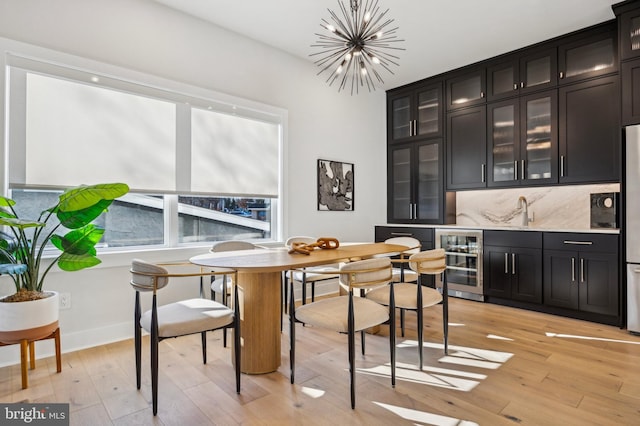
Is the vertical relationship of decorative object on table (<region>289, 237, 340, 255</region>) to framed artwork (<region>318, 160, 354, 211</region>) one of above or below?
below

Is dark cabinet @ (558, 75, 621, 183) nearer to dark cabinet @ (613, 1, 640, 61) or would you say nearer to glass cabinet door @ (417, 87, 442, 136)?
dark cabinet @ (613, 1, 640, 61)

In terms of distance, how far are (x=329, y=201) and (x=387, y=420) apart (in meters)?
3.18

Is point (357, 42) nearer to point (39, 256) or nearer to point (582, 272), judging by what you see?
point (39, 256)

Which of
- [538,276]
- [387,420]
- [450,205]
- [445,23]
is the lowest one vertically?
[387,420]

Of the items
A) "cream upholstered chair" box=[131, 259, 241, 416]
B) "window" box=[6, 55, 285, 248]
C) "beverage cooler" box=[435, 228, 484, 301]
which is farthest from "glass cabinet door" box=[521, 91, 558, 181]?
"cream upholstered chair" box=[131, 259, 241, 416]

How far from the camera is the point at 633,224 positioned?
3195mm

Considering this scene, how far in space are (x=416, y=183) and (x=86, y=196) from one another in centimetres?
425

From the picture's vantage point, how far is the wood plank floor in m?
1.90

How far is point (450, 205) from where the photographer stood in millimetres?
5008

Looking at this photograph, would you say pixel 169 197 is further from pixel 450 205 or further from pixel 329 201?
pixel 450 205

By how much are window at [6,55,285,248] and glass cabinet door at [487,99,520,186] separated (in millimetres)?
2706

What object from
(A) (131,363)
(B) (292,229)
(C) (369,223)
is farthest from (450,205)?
(A) (131,363)

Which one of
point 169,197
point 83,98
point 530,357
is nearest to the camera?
point 530,357

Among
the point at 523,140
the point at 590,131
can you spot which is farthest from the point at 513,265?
the point at 590,131
